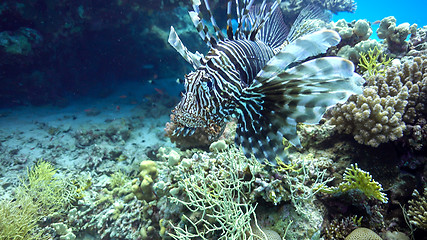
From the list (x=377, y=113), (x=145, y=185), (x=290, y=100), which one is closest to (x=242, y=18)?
(x=290, y=100)

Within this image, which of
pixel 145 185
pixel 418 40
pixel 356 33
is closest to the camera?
pixel 145 185

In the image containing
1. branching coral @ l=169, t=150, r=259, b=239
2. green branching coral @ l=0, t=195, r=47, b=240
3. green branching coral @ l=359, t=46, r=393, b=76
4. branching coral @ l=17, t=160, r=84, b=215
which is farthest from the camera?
branching coral @ l=17, t=160, r=84, b=215

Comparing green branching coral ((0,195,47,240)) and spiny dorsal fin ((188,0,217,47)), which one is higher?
spiny dorsal fin ((188,0,217,47))

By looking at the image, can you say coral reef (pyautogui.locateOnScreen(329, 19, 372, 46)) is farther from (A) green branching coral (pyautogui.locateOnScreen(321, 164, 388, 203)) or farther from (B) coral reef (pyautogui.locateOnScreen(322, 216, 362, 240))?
(B) coral reef (pyautogui.locateOnScreen(322, 216, 362, 240))

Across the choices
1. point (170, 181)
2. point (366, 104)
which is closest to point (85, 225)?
point (170, 181)

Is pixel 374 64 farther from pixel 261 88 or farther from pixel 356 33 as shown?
pixel 261 88

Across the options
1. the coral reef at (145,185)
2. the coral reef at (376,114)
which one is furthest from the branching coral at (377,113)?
the coral reef at (145,185)

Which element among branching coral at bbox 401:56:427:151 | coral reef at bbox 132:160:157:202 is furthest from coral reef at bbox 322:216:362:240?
coral reef at bbox 132:160:157:202

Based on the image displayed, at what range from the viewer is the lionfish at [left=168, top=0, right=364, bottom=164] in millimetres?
1624

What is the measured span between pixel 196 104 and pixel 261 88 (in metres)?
0.61

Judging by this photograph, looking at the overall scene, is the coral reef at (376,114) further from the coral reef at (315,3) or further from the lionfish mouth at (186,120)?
the coral reef at (315,3)

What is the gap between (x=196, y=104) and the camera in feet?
6.39

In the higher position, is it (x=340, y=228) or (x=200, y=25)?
(x=200, y=25)

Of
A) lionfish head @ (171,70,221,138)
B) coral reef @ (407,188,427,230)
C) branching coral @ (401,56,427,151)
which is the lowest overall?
coral reef @ (407,188,427,230)
